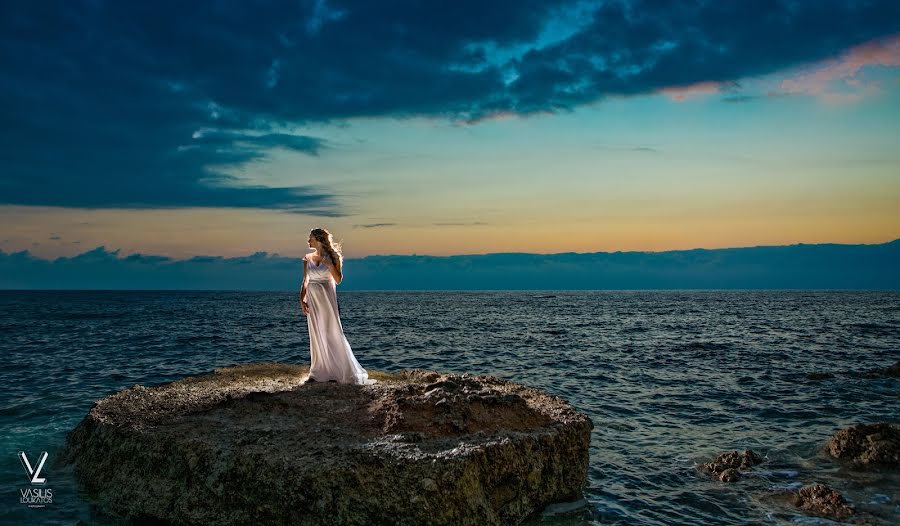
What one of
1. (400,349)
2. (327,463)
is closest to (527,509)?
(327,463)

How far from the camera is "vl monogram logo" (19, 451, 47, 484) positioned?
9.18m

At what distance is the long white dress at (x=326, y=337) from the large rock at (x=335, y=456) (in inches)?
55.2

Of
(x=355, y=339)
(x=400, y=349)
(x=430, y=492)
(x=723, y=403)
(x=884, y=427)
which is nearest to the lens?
(x=430, y=492)

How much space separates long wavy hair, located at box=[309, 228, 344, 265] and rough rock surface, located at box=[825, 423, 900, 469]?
37.6 feet

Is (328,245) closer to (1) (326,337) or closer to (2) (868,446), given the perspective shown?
(1) (326,337)

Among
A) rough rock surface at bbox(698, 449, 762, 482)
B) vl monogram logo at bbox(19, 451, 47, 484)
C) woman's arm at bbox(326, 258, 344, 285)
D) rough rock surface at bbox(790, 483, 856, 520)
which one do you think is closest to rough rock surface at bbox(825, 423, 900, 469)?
rough rock surface at bbox(698, 449, 762, 482)

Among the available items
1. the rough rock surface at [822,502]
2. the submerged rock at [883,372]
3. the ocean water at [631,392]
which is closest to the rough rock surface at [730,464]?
the ocean water at [631,392]

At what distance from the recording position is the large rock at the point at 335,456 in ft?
22.5

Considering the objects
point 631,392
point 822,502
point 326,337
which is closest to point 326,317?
point 326,337

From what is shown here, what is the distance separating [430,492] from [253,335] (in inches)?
1270

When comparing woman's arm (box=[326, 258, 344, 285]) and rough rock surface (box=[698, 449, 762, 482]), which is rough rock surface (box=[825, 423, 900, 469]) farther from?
woman's arm (box=[326, 258, 344, 285])

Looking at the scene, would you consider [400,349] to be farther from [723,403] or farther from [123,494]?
[123,494]

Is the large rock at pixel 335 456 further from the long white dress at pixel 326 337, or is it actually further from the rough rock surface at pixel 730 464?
the rough rock surface at pixel 730 464

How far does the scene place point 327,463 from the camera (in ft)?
22.9
